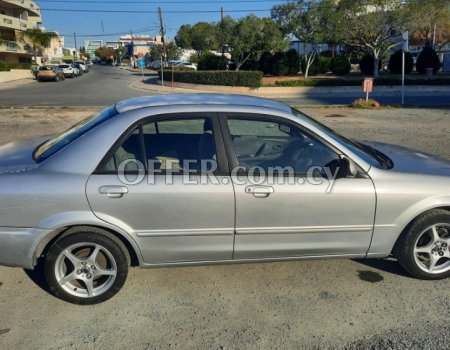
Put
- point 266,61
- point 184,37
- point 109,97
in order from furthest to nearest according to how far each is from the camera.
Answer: point 184,37 → point 266,61 → point 109,97

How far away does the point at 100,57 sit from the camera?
404 feet

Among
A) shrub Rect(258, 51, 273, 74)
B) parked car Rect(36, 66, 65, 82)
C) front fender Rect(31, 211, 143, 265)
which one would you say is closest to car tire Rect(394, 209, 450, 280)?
front fender Rect(31, 211, 143, 265)

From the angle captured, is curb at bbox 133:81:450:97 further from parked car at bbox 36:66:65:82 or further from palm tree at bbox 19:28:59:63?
Result: palm tree at bbox 19:28:59:63

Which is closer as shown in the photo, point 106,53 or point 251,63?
point 251,63

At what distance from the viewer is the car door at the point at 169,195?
2.97m

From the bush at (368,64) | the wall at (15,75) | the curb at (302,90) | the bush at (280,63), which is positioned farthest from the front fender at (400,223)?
the wall at (15,75)

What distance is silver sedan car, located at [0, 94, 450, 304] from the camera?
2.96 metres

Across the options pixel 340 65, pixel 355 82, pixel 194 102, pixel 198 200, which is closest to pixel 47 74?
pixel 340 65

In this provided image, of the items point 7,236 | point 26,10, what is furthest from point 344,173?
point 26,10

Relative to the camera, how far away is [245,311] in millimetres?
3092

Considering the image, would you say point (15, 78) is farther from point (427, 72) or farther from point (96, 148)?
point (96, 148)

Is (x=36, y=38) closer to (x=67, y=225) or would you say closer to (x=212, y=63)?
(x=212, y=63)

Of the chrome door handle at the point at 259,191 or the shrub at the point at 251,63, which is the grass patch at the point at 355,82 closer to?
the shrub at the point at 251,63

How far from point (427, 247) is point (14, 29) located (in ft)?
180
